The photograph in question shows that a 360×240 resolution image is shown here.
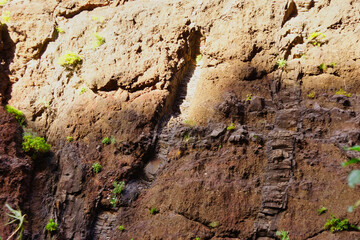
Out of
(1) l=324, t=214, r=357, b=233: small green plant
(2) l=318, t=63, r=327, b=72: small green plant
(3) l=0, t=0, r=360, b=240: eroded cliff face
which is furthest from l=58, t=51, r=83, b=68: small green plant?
(1) l=324, t=214, r=357, b=233: small green plant

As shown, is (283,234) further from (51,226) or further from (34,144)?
(34,144)

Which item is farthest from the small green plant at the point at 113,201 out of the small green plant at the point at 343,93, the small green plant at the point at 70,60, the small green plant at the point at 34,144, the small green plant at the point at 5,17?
the small green plant at the point at 5,17

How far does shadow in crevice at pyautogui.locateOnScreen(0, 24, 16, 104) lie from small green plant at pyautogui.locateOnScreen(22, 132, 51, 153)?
6.64 ft

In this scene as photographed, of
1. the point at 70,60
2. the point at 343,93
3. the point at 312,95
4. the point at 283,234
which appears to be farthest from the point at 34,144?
the point at 343,93

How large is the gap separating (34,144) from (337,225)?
679cm

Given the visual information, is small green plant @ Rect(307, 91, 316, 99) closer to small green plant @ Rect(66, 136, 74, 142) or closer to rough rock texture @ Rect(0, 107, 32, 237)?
small green plant @ Rect(66, 136, 74, 142)

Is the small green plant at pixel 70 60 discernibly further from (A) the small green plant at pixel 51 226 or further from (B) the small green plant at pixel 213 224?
(B) the small green plant at pixel 213 224

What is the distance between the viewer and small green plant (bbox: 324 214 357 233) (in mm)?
5031

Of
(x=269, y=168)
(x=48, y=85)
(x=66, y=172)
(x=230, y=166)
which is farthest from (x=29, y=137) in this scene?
(x=269, y=168)

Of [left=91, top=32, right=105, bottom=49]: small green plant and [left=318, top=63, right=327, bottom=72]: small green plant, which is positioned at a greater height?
[left=91, top=32, right=105, bottom=49]: small green plant

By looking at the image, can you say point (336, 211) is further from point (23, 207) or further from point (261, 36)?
point (23, 207)

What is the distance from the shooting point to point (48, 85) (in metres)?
8.77

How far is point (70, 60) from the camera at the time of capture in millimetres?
8695

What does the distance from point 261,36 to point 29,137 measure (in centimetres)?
655
